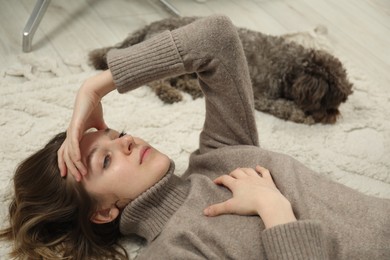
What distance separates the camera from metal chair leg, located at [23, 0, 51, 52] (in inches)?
73.1

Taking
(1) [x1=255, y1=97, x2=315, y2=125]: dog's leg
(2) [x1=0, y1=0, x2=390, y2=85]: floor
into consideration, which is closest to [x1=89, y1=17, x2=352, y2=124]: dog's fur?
(1) [x1=255, y1=97, x2=315, y2=125]: dog's leg

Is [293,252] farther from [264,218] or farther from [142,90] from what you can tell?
[142,90]

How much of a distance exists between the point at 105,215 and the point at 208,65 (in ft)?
1.54

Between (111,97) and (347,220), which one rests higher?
(347,220)

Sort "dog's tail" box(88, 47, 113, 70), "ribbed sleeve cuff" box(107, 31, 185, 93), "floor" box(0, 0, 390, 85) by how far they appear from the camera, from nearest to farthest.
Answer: "ribbed sleeve cuff" box(107, 31, 185, 93), "dog's tail" box(88, 47, 113, 70), "floor" box(0, 0, 390, 85)

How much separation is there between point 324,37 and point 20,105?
151 cm

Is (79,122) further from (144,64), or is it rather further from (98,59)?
(98,59)

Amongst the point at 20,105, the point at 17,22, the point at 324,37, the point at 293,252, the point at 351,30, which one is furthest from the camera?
the point at 351,30

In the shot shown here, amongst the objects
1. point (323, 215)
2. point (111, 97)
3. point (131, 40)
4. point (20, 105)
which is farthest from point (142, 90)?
point (323, 215)

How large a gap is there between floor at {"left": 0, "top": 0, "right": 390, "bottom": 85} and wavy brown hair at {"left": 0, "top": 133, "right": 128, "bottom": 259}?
851 mm

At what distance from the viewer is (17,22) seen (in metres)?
2.03

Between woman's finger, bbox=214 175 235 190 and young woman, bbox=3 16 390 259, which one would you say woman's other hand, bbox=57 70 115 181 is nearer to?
young woman, bbox=3 16 390 259

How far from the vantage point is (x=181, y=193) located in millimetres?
1105

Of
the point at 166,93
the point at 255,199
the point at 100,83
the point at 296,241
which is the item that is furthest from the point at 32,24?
the point at 296,241
